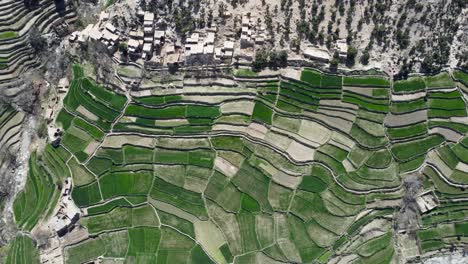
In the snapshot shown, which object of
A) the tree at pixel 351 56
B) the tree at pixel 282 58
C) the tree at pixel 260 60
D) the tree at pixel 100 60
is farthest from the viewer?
the tree at pixel 100 60

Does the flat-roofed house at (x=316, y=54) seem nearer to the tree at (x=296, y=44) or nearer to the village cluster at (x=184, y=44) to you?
the village cluster at (x=184, y=44)

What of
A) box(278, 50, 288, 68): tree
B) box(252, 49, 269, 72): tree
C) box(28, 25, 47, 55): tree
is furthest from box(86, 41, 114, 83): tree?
box(278, 50, 288, 68): tree

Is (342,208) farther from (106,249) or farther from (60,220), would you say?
(60,220)

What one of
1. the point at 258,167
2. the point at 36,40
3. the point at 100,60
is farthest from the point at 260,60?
the point at 36,40

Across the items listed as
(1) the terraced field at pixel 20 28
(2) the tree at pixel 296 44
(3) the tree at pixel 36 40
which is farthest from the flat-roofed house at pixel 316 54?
(3) the tree at pixel 36 40

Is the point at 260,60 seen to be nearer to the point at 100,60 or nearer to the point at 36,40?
the point at 100,60

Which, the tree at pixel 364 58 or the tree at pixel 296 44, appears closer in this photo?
the tree at pixel 364 58

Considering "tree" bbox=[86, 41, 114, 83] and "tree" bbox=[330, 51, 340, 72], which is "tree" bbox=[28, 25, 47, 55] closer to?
"tree" bbox=[86, 41, 114, 83]
